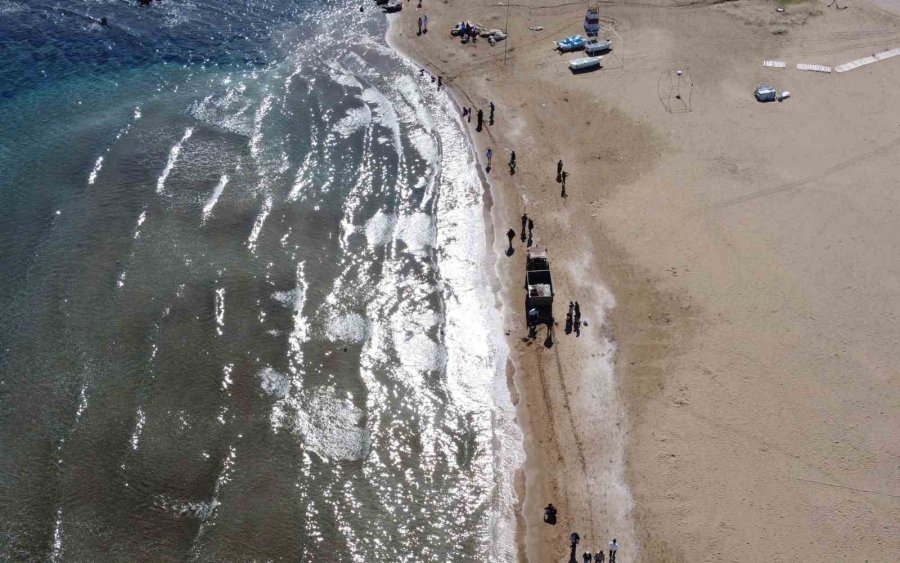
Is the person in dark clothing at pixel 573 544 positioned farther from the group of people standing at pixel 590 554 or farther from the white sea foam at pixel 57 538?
the white sea foam at pixel 57 538

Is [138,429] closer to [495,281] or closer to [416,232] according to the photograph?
[416,232]

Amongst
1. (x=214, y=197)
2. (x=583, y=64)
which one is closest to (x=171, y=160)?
(x=214, y=197)

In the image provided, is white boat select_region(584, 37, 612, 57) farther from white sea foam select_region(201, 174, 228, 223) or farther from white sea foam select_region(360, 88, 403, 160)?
white sea foam select_region(201, 174, 228, 223)

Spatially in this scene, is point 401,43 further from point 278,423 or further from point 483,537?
point 483,537

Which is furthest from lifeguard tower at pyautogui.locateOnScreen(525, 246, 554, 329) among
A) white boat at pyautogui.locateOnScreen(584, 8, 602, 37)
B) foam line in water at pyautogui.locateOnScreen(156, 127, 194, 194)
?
white boat at pyautogui.locateOnScreen(584, 8, 602, 37)

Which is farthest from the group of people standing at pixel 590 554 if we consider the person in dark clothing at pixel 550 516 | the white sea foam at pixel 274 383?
the white sea foam at pixel 274 383
